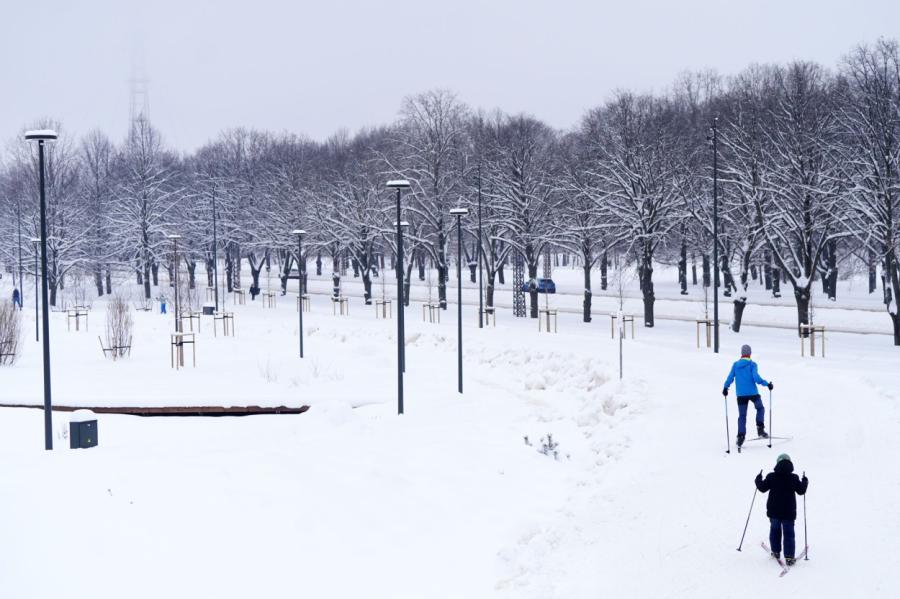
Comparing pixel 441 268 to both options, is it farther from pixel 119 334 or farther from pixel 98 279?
pixel 98 279

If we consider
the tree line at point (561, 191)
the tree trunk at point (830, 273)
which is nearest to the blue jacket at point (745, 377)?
the tree line at point (561, 191)

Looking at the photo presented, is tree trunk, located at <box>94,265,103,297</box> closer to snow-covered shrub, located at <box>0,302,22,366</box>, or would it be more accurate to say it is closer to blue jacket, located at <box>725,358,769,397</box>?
snow-covered shrub, located at <box>0,302,22,366</box>

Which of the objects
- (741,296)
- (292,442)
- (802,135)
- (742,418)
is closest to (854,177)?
(802,135)

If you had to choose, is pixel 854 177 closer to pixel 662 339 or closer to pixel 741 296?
pixel 741 296

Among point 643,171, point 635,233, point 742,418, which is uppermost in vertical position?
point 643,171

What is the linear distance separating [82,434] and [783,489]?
1328cm

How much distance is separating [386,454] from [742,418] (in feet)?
22.8

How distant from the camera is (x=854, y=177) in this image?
118ft

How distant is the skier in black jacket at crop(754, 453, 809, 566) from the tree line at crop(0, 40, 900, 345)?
23.1m

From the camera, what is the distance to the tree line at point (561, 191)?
38.0 meters

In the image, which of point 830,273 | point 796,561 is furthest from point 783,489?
point 830,273

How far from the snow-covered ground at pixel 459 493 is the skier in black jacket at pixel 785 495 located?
41 cm

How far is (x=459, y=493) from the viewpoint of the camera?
56.9ft

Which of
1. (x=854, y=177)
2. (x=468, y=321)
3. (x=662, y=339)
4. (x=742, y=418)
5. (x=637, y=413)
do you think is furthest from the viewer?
(x=468, y=321)
